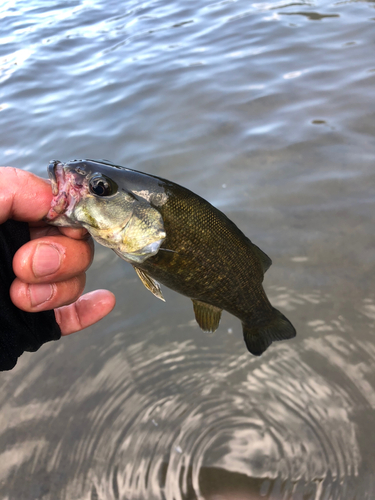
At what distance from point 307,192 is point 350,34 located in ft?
15.6

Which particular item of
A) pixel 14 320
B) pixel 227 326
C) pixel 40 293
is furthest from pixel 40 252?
pixel 227 326

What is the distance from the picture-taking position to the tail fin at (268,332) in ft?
9.26

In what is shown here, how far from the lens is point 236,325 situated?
13.2ft

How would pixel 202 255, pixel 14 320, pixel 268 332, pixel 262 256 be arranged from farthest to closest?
pixel 268 332 → pixel 262 256 → pixel 14 320 → pixel 202 255

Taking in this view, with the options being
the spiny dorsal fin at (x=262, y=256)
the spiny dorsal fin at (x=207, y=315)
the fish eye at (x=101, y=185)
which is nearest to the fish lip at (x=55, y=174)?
the fish eye at (x=101, y=185)

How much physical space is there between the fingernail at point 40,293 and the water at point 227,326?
1.58 m

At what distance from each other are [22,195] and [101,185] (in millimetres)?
396

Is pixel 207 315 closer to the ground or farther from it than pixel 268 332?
farther from it

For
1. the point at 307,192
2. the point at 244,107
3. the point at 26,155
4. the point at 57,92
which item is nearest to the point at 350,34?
the point at 244,107

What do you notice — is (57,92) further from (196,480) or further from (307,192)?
(196,480)

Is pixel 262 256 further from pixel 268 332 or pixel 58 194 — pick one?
pixel 58 194

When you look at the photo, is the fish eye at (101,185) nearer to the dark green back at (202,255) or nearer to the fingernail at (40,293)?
the dark green back at (202,255)

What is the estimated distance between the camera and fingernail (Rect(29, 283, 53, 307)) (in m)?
2.35

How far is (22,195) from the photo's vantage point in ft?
7.00
